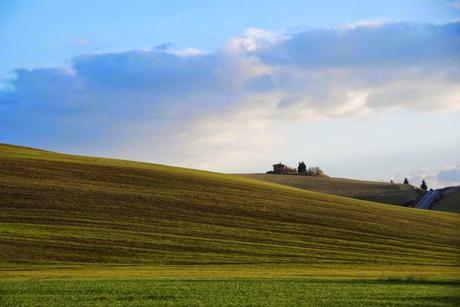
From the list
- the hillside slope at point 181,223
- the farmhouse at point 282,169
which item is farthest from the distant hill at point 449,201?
the farmhouse at point 282,169

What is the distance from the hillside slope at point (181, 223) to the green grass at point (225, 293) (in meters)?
11.5

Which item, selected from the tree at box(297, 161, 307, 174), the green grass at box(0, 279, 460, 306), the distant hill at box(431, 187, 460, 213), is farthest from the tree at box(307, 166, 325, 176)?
the green grass at box(0, 279, 460, 306)

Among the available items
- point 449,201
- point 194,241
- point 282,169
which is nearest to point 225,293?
point 194,241

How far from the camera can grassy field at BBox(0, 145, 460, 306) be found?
70.2 feet

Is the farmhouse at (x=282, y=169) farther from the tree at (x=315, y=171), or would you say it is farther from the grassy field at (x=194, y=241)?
the grassy field at (x=194, y=241)

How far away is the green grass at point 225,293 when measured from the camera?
18.2 m

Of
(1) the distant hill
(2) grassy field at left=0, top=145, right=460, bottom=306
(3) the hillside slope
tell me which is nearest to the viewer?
(2) grassy field at left=0, top=145, right=460, bottom=306

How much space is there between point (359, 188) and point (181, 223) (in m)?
60.2

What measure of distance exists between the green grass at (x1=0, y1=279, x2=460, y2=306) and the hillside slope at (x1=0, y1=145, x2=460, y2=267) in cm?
1150

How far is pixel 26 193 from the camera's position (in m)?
45.1

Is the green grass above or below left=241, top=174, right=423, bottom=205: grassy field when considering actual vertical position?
below

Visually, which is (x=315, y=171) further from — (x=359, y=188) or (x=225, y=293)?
(x=225, y=293)

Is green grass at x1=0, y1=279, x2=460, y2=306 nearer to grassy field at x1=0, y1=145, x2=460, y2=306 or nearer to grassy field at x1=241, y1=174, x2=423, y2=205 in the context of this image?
grassy field at x1=0, y1=145, x2=460, y2=306

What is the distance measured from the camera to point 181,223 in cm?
4325
